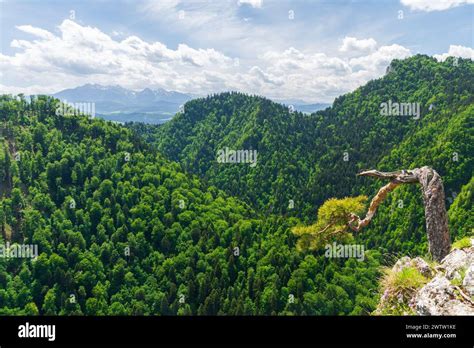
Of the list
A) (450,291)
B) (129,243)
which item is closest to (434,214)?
(450,291)

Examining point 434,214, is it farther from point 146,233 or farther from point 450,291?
point 146,233

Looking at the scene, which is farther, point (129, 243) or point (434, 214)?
point (129, 243)

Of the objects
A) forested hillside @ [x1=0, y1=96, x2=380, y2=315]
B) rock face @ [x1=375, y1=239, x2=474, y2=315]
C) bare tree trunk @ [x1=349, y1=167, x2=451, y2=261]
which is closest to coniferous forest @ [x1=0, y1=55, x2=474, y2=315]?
forested hillside @ [x1=0, y1=96, x2=380, y2=315]

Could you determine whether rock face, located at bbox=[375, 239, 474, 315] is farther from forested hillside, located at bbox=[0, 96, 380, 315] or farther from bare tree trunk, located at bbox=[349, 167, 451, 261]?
forested hillside, located at bbox=[0, 96, 380, 315]

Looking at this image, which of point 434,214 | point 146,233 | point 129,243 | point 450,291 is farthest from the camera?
point 146,233

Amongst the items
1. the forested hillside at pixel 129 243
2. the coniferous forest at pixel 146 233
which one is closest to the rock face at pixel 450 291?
the coniferous forest at pixel 146 233

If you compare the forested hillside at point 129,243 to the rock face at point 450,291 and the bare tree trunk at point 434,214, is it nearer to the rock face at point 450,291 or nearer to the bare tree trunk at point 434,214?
the bare tree trunk at point 434,214
